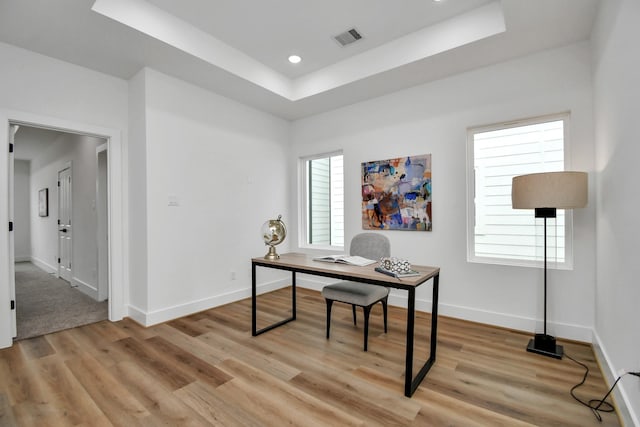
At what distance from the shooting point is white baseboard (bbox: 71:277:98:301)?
407 cm

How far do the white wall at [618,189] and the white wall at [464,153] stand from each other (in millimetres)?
217

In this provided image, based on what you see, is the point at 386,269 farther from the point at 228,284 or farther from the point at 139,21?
the point at 139,21

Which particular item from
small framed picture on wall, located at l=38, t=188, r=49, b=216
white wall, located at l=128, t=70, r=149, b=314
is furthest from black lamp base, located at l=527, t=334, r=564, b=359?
small framed picture on wall, located at l=38, t=188, r=49, b=216

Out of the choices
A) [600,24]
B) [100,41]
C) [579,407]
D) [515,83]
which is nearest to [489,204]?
[515,83]

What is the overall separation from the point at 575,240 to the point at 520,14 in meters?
1.93

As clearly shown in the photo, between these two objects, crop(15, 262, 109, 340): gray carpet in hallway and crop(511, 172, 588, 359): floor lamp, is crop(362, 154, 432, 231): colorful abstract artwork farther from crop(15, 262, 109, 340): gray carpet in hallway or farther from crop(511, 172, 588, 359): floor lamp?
crop(15, 262, 109, 340): gray carpet in hallway

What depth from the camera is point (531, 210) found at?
2904mm

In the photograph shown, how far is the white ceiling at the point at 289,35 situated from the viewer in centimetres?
239

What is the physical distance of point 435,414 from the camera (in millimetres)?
1729

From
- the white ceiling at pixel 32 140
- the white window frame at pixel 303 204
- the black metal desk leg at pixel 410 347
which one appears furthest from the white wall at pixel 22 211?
the black metal desk leg at pixel 410 347

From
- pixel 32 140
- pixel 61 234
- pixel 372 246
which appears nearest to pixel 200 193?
pixel 372 246

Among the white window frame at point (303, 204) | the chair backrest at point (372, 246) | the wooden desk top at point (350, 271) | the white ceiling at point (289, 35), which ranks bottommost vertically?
the wooden desk top at point (350, 271)

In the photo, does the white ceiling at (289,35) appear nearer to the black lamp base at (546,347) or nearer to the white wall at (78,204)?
the white wall at (78,204)

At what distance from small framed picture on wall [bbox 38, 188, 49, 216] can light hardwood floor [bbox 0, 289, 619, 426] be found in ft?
15.7
